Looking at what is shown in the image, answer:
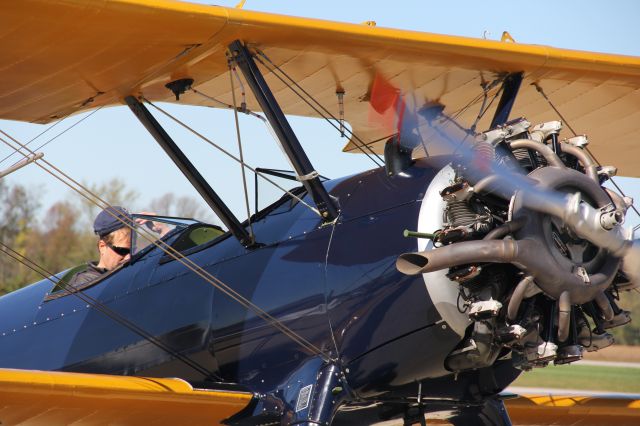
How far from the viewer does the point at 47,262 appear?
35.0 m

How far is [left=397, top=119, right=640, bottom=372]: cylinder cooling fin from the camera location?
5344 mm

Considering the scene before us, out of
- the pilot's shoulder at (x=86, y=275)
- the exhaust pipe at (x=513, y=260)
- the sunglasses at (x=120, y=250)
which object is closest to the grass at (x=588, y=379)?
the sunglasses at (x=120, y=250)

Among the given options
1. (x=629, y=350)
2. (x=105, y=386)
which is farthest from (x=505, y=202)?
(x=629, y=350)

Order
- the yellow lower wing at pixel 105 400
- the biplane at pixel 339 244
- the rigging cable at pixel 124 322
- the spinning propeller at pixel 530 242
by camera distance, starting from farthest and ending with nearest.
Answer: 1. the rigging cable at pixel 124 322
2. the yellow lower wing at pixel 105 400
3. the biplane at pixel 339 244
4. the spinning propeller at pixel 530 242

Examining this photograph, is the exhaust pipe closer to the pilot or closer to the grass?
the pilot

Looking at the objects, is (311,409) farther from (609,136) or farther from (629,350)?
(629,350)

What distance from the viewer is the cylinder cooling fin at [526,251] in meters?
5.34

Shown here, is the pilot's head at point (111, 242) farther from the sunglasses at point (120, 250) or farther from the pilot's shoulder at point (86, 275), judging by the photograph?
the pilot's shoulder at point (86, 275)

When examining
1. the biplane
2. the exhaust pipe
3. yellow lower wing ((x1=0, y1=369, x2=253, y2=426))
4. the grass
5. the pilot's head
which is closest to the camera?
the exhaust pipe

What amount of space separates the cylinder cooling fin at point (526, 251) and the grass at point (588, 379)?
1673cm

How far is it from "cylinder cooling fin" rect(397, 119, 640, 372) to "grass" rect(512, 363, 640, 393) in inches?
659

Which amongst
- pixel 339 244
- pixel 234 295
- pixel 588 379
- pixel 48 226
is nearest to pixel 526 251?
pixel 339 244

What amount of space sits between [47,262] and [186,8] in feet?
99.7

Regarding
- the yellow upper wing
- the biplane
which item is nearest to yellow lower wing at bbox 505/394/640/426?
the biplane
